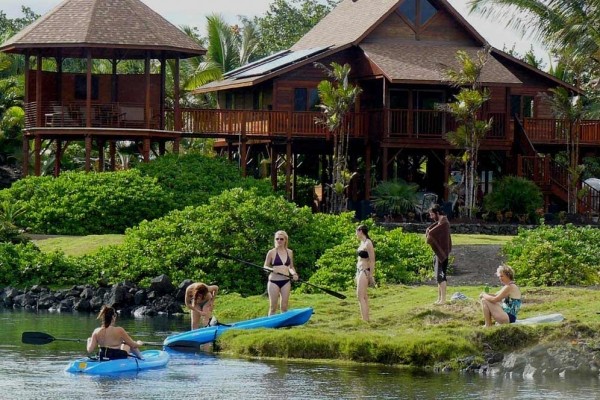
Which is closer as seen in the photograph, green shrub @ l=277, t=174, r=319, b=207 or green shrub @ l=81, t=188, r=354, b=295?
green shrub @ l=81, t=188, r=354, b=295

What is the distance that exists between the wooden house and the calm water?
25.8 meters

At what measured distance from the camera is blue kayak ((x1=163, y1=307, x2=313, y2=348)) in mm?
25672

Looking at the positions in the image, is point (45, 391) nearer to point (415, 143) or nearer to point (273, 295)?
point (273, 295)

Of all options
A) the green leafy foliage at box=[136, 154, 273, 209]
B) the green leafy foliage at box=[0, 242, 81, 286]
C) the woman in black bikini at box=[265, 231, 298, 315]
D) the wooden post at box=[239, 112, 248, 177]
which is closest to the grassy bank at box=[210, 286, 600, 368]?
the woman in black bikini at box=[265, 231, 298, 315]

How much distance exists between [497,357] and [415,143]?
27.6m

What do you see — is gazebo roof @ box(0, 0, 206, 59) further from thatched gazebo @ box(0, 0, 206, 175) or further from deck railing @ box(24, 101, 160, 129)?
deck railing @ box(24, 101, 160, 129)

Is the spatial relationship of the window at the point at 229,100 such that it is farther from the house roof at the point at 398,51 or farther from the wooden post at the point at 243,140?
the wooden post at the point at 243,140

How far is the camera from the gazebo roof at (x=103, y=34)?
157 ft

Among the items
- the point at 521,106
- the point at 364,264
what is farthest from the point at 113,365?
the point at 521,106

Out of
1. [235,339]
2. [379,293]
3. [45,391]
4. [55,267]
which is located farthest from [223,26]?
[45,391]

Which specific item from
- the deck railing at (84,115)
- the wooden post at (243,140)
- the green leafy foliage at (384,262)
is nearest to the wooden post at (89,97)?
the deck railing at (84,115)

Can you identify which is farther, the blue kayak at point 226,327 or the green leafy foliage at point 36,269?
the green leafy foliage at point 36,269

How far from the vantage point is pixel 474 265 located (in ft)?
113

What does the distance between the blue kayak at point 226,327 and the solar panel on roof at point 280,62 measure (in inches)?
1038
